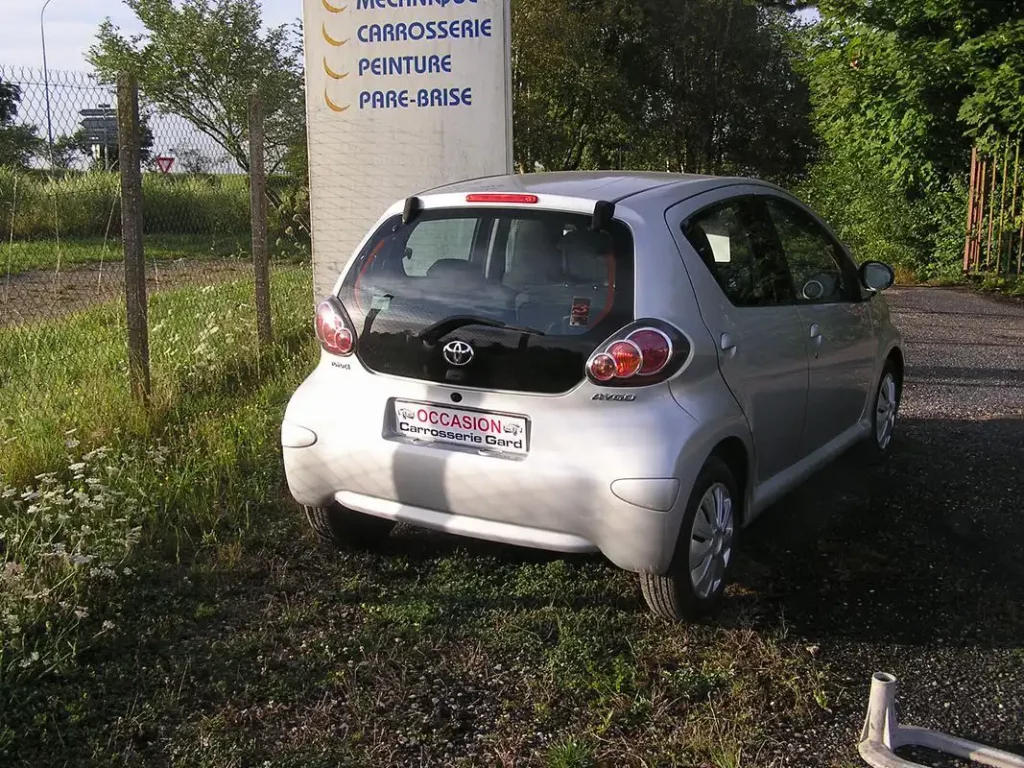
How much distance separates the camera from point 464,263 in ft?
12.9

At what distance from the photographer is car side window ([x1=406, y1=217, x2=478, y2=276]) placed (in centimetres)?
401

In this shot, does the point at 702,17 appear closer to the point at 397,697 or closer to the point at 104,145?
the point at 104,145

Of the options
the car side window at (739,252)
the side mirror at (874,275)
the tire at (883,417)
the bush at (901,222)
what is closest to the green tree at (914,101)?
the bush at (901,222)

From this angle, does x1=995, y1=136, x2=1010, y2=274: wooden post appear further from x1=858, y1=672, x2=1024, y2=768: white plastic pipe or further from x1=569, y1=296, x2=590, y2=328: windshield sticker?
x1=858, y1=672, x2=1024, y2=768: white plastic pipe

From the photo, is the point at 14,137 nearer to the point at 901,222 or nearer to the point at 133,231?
the point at 133,231

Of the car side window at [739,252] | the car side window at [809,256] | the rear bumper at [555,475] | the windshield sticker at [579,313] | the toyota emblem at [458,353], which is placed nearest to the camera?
the rear bumper at [555,475]

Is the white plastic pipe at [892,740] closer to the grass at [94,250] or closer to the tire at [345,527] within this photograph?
the tire at [345,527]

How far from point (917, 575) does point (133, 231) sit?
452 centimetres

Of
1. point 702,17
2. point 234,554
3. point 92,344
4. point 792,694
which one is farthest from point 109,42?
point 792,694

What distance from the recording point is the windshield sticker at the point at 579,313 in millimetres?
3600

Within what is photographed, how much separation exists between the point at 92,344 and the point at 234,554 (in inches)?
142

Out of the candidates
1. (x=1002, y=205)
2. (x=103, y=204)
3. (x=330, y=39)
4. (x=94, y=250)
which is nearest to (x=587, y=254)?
(x=330, y=39)

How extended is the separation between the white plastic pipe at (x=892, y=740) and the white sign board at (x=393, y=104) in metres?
5.45

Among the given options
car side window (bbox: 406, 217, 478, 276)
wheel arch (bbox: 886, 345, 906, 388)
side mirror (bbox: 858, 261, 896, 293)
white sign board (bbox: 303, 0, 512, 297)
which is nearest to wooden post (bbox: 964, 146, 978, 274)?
white sign board (bbox: 303, 0, 512, 297)
